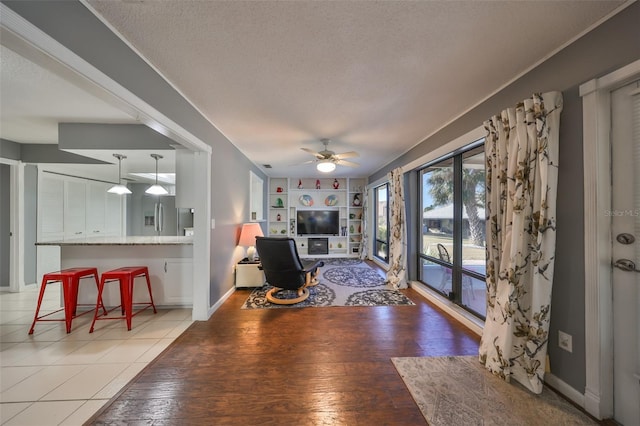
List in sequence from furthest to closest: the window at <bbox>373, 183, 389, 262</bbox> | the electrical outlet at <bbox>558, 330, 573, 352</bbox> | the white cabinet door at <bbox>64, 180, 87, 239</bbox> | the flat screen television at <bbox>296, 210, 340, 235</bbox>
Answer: the flat screen television at <bbox>296, 210, 340, 235</bbox> < the window at <bbox>373, 183, 389, 262</bbox> < the white cabinet door at <bbox>64, 180, 87, 239</bbox> < the electrical outlet at <bbox>558, 330, 573, 352</bbox>

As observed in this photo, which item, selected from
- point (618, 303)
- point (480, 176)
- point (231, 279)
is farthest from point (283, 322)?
point (480, 176)

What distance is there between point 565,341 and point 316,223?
517 centimetres

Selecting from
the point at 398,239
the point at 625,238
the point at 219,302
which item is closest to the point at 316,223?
the point at 398,239

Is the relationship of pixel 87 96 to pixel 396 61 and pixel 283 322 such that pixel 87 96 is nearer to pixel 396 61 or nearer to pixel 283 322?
pixel 396 61

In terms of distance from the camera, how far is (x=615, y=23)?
1.21 metres

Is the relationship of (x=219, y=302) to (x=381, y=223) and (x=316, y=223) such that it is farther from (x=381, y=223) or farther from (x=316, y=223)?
(x=381, y=223)

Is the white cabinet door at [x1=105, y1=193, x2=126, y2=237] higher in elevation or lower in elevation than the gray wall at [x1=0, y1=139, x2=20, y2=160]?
lower

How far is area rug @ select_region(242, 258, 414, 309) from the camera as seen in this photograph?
301 cm

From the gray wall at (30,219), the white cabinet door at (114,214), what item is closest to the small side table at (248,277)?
the gray wall at (30,219)

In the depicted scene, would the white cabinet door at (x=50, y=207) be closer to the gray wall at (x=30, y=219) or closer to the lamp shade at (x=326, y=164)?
the gray wall at (x=30, y=219)

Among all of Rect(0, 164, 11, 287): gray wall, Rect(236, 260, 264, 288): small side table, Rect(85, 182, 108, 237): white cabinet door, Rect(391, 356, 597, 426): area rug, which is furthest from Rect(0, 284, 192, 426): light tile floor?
Rect(85, 182, 108, 237): white cabinet door

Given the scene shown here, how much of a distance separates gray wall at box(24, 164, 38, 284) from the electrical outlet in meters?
6.79

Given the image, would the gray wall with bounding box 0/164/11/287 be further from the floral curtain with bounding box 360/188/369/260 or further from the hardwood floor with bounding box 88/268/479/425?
the floral curtain with bounding box 360/188/369/260

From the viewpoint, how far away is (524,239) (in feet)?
5.08
